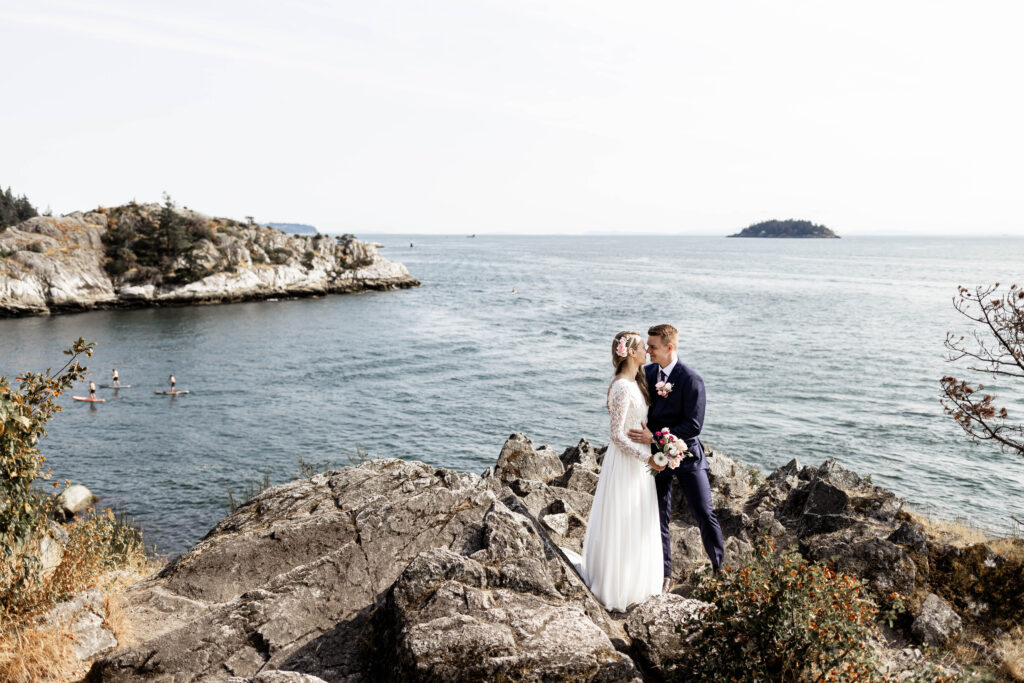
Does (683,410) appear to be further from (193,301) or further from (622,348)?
(193,301)

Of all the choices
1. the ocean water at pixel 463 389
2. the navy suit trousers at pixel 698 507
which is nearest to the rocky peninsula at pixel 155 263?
the ocean water at pixel 463 389

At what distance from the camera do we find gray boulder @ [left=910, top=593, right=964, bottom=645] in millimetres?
8039

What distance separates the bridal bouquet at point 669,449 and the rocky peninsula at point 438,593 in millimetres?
1298

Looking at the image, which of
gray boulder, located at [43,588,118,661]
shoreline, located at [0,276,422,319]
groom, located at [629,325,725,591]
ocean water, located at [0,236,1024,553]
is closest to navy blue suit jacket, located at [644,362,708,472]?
groom, located at [629,325,725,591]

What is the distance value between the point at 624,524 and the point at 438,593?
284 centimetres

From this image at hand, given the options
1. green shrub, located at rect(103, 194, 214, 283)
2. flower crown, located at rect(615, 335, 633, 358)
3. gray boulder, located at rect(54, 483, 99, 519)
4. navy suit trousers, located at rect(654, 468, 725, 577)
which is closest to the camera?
flower crown, located at rect(615, 335, 633, 358)

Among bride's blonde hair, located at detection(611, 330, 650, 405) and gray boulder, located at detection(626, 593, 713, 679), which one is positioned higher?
bride's blonde hair, located at detection(611, 330, 650, 405)

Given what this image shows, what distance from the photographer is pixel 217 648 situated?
5773 mm

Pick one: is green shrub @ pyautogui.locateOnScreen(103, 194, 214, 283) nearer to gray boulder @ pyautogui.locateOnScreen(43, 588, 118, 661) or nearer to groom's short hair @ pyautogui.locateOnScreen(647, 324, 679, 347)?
gray boulder @ pyautogui.locateOnScreen(43, 588, 118, 661)

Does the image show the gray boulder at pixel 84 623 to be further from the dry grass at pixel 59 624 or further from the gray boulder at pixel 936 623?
the gray boulder at pixel 936 623

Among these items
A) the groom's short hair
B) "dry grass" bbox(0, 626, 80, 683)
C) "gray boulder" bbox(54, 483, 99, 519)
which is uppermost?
the groom's short hair

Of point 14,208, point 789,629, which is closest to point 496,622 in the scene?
point 789,629

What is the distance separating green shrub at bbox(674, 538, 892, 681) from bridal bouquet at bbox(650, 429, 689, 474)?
2408 millimetres

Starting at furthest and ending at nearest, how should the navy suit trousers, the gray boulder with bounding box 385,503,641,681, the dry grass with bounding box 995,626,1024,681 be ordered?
the navy suit trousers < the dry grass with bounding box 995,626,1024,681 < the gray boulder with bounding box 385,503,641,681
